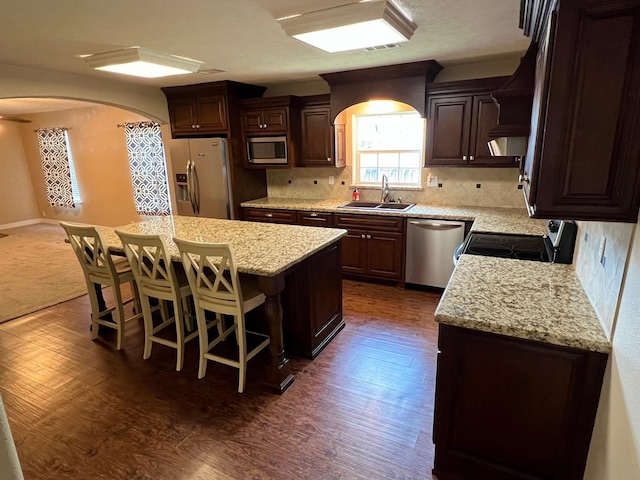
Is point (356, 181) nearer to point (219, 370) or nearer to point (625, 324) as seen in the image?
point (219, 370)

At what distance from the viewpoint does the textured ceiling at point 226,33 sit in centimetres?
217

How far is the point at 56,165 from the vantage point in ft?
25.7

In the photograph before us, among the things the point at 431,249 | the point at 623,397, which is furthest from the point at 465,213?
the point at 623,397

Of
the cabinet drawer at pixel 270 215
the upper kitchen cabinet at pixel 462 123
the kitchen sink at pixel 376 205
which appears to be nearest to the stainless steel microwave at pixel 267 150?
the cabinet drawer at pixel 270 215

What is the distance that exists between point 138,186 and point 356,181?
4.18 meters

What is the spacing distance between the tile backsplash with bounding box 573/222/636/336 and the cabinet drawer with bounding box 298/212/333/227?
9.19 feet

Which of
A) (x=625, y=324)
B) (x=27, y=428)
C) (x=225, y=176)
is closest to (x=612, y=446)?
A: (x=625, y=324)

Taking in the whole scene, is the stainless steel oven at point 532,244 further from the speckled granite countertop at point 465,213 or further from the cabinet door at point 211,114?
the cabinet door at point 211,114

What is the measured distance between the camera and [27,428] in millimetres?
2240

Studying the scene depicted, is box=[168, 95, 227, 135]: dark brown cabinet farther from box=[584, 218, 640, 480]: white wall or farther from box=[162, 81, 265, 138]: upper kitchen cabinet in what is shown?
box=[584, 218, 640, 480]: white wall

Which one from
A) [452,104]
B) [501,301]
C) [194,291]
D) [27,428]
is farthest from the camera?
[452,104]

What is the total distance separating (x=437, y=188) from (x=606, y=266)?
3.03m

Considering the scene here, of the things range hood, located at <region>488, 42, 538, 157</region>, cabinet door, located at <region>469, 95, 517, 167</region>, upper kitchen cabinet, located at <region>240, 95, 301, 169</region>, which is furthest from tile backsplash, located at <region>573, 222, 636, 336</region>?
upper kitchen cabinet, located at <region>240, 95, 301, 169</region>

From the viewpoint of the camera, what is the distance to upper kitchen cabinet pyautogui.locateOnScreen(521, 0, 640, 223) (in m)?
1.17
